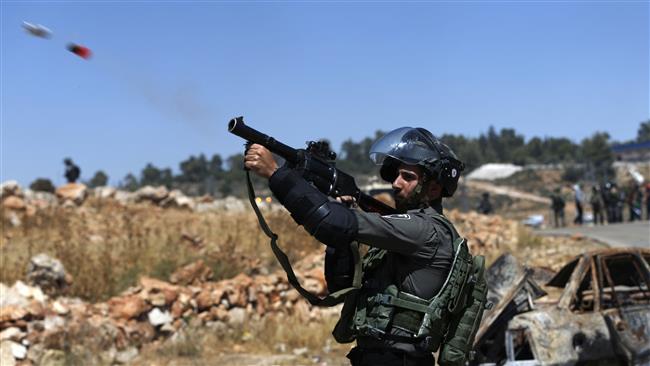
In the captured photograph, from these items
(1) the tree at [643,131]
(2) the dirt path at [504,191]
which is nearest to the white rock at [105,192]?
(2) the dirt path at [504,191]

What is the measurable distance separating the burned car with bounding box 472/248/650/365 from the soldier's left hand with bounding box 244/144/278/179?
393 cm

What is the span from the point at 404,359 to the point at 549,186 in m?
64.6

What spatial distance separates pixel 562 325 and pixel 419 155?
3938 millimetres

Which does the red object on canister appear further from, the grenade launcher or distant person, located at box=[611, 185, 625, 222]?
distant person, located at box=[611, 185, 625, 222]

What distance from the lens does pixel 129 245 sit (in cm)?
1296

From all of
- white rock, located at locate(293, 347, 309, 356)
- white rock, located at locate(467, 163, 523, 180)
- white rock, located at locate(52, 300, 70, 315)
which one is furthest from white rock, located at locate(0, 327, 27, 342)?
white rock, located at locate(467, 163, 523, 180)

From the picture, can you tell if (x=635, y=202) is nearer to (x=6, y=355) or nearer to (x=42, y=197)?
(x=42, y=197)

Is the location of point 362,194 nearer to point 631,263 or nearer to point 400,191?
point 400,191

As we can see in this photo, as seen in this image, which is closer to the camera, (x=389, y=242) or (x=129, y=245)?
(x=389, y=242)

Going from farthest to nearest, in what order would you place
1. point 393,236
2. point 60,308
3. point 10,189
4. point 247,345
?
point 10,189 → point 247,345 → point 60,308 → point 393,236

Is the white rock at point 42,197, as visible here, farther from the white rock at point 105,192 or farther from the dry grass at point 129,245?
the white rock at point 105,192

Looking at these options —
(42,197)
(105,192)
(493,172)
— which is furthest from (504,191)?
(42,197)

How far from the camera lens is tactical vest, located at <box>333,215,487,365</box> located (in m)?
3.57

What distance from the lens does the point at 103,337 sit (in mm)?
9305
